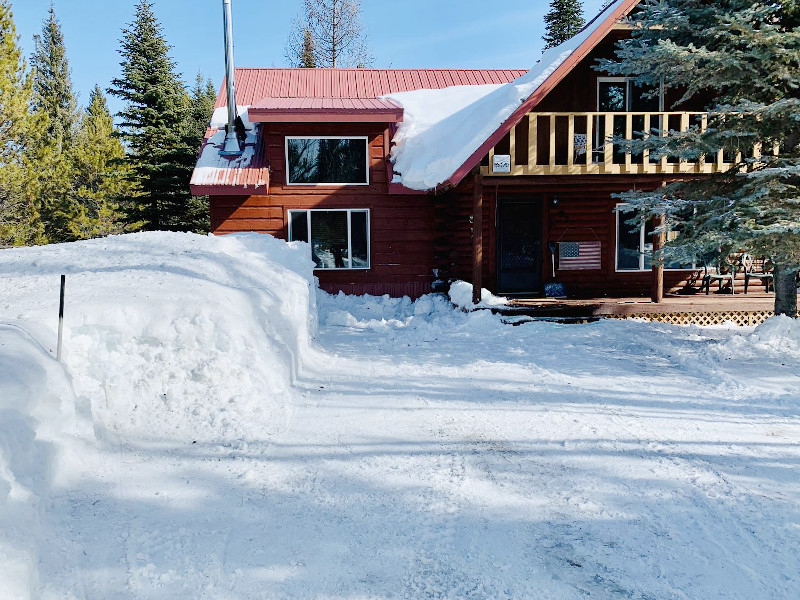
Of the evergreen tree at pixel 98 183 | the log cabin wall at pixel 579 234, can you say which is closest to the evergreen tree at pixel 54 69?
the evergreen tree at pixel 98 183

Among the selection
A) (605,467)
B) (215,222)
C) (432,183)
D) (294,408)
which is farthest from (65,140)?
(605,467)

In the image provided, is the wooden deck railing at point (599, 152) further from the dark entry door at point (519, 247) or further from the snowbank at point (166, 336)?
the snowbank at point (166, 336)

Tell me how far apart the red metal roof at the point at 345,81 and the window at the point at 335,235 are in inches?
174

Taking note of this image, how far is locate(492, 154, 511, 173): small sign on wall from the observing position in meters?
9.98

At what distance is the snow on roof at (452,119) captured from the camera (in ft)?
32.5

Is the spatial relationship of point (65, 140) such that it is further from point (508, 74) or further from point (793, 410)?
point (793, 410)

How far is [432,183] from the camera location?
36.1 ft

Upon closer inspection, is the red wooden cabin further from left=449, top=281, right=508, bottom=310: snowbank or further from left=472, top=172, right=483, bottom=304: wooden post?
left=449, top=281, right=508, bottom=310: snowbank

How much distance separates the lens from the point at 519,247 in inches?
500

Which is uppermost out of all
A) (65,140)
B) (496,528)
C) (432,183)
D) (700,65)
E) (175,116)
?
(65,140)

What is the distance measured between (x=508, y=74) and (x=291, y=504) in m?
16.5

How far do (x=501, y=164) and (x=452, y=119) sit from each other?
366cm

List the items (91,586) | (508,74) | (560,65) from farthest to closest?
(508,74) < (560,65) < (91,586)

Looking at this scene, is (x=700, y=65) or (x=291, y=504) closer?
(x=291, y=504)
